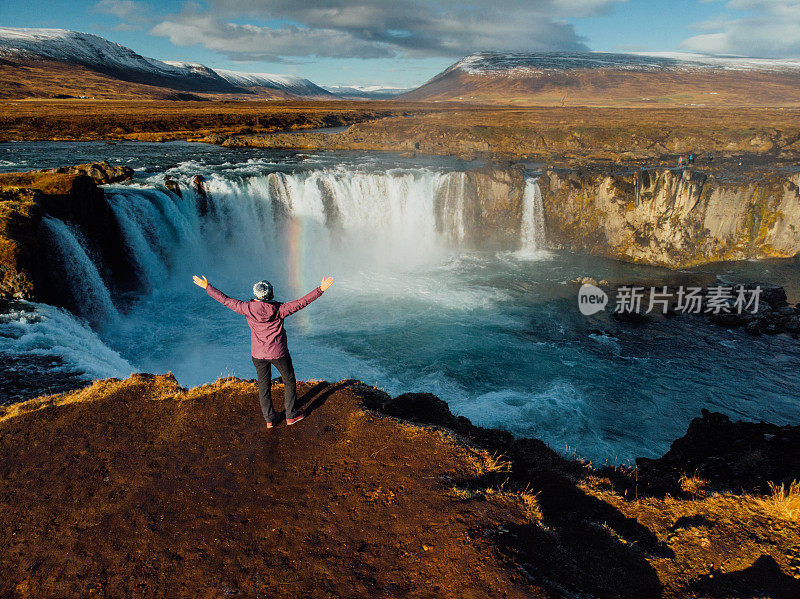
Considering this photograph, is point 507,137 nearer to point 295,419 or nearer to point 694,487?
point 694,487

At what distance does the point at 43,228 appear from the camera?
15195 mm

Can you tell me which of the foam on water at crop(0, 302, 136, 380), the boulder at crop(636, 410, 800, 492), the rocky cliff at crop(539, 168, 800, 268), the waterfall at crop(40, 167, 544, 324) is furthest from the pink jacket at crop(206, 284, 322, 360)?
the rocky cliff at crop(539, 168, 800, 268)

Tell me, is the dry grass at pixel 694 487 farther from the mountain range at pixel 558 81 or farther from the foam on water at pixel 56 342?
the mountain range at pixel 558 81

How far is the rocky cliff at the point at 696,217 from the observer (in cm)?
2589

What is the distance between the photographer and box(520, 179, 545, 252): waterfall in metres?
29.4

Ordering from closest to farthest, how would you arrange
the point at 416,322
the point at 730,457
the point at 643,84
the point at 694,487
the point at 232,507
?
the point at 232,507, the point at 694,487, the point at 730,457, the point at 416,322, the point at 643,84

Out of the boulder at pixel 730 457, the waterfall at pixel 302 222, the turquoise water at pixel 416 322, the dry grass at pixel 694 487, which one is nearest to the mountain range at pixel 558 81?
the waterfall at pixel 302 222

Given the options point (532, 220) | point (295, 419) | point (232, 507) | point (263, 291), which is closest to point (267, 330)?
point (263, 291)

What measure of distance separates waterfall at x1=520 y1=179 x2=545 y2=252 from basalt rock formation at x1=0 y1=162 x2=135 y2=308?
82.4 ft

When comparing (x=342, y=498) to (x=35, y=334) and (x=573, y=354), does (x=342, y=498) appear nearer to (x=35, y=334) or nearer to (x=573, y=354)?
(x=35, y=334)

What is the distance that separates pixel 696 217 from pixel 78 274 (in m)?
34.1

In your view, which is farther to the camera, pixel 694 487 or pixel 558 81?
pixel 558 81

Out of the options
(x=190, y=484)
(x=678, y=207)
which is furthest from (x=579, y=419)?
(x=678, y=207)

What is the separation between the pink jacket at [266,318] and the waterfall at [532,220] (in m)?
26.4
